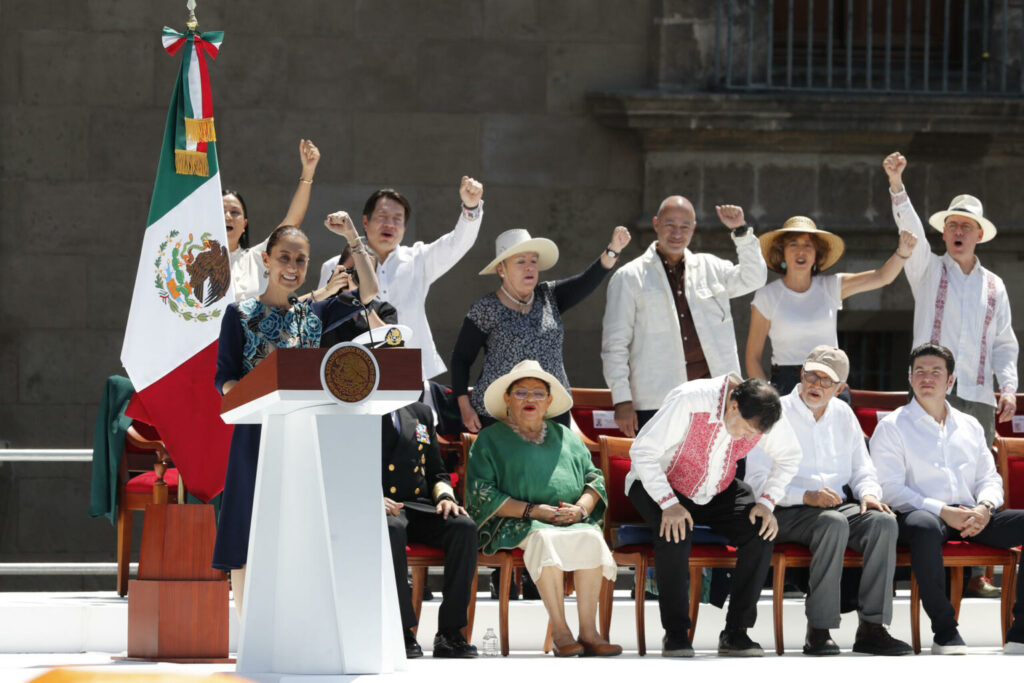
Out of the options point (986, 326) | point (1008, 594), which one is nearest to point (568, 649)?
point (1008, 594)

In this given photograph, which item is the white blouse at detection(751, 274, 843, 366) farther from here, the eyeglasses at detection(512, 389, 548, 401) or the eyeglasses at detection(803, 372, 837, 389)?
the eyeglasses at detection(512, 389, 548, 401)

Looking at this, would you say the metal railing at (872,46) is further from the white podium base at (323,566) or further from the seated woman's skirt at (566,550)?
the white podium base at (323,566)

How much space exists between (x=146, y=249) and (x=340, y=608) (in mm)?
2698

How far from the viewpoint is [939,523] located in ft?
21.1

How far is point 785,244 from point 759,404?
1.65 meters

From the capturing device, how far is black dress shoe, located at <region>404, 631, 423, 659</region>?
588cm

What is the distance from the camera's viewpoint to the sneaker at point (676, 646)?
6.04m

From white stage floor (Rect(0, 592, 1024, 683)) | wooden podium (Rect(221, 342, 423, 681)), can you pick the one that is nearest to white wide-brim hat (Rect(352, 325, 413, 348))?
wooden podium (Rect(221, 342, 423, 681))

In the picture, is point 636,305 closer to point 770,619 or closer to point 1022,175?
point 770,619

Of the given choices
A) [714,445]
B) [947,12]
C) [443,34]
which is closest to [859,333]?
[947,12]

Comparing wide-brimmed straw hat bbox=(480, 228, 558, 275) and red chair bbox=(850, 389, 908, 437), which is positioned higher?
wide-brimmed straw hat bbox=(480, 228, 558, 275)

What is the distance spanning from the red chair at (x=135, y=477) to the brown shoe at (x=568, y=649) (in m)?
1.73

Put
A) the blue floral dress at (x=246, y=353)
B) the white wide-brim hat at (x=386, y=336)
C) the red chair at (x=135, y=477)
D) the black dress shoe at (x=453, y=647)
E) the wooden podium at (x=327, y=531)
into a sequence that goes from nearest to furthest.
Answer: the wooden podium at (x=327, y=531) → the white wide-brim hat at (x=386, y=336) → the blue floral dress at (x=246, y=353) → the black dress shoe at (x=453, y=647) → the red chair at (x=135, y=477)

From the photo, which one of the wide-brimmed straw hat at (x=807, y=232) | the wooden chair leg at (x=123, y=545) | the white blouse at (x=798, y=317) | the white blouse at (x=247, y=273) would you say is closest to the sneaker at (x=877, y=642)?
the white blouse at (x=798, y=317)
